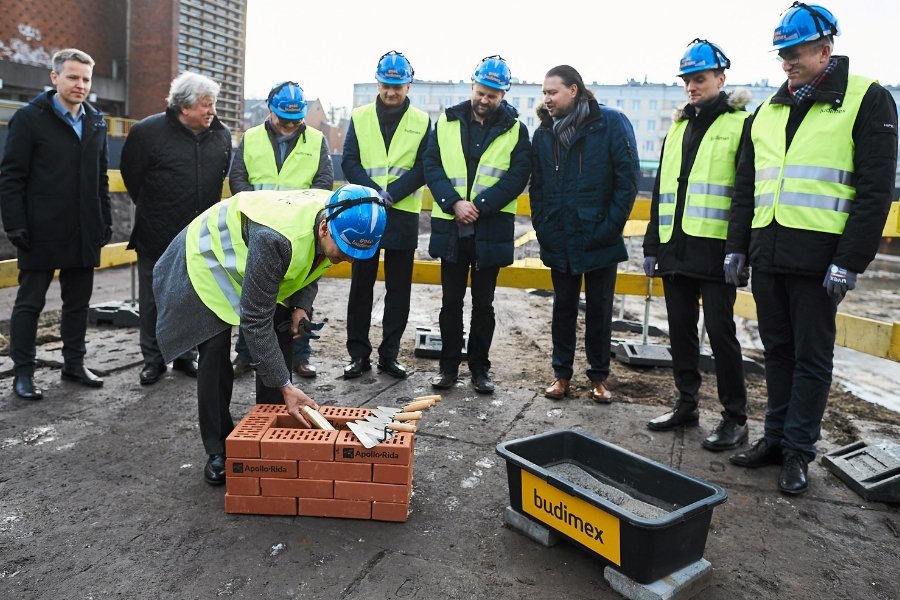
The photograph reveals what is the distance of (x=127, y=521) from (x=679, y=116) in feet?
11.9

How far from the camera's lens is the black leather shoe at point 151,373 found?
4797mm

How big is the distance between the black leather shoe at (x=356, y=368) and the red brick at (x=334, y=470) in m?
2.01

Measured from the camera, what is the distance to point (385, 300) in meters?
5.12

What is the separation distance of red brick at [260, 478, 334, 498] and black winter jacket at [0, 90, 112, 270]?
250 cm

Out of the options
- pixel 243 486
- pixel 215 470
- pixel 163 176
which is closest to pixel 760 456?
pixel 243 486

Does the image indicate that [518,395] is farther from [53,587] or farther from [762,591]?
[53,587]

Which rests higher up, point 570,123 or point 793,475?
point 570,123

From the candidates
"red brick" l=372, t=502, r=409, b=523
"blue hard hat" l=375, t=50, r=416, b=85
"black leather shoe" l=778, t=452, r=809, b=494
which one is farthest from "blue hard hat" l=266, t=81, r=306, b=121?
"black leather shoe" l=778, t=452, r=809, b=494

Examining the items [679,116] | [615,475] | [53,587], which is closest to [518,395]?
[615,475]

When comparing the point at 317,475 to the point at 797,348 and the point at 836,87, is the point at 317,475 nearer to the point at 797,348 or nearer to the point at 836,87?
the point at 797,348

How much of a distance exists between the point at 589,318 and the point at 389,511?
7.25ft

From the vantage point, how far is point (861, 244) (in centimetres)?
326

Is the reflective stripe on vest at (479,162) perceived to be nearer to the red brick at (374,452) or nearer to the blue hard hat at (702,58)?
the blue hard hat at (702,58)

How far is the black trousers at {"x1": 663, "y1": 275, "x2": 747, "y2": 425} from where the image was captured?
13.3 feet
